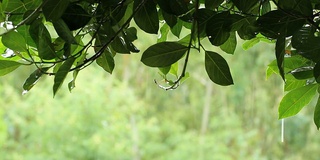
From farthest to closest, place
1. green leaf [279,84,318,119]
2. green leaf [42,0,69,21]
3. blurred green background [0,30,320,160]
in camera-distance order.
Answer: blurred green background [0,30,320,160]
green leaf [279,84,318,119]
green leaf [42,0,69,21]

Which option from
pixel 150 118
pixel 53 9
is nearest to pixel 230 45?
pixel 53 9

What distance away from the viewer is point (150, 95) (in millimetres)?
5410

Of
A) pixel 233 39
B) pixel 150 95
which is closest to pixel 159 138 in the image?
pixel 150 95

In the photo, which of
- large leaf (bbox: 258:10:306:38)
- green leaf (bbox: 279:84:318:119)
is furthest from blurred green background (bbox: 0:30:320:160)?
large leaf (bbox: 258:10:306:38)

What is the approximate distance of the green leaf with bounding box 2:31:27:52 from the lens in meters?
0.32

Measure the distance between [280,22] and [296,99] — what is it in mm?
116

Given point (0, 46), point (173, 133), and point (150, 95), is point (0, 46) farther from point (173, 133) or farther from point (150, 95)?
point (150, 95)

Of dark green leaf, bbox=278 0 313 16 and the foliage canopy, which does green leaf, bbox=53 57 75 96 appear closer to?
the foliage canopy

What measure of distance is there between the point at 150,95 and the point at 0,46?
5.04m

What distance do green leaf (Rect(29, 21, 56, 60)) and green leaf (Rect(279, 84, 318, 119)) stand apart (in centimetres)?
20

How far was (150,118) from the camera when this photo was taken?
524 cm

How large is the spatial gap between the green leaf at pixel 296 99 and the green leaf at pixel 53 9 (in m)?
0.21

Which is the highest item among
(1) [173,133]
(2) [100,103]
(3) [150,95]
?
(2) [100,103]

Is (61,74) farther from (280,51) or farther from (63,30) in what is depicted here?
(280,51)
